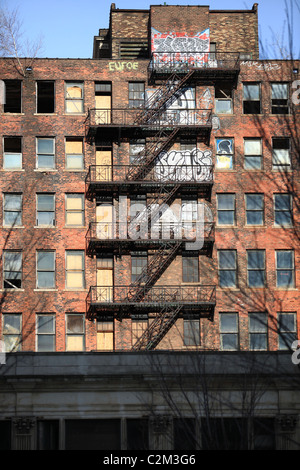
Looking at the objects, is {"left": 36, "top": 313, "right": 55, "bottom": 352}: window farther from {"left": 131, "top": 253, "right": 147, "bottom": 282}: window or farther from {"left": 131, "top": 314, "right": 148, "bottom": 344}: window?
{"left": 131, "top": 253, "right": 147, "bottom": 282}: window

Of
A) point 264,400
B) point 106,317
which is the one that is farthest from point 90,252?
point 264,400

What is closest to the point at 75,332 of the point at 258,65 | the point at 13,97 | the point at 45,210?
the point at 45,210

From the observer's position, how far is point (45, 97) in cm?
5325

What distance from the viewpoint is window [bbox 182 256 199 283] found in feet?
169

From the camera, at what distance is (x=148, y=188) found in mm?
52000

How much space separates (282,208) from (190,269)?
612cm

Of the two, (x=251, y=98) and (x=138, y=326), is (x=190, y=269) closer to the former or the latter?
(x=138, y=326)

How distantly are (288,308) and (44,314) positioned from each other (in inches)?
505

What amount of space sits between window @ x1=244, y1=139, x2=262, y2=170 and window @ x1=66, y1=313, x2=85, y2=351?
1238 centimetres

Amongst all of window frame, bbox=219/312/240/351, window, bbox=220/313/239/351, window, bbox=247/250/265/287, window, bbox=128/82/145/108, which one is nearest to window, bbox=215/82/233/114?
window, bbox=128/82/145/108

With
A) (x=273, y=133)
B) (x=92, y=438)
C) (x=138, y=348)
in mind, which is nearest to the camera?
(x=92, y=438)

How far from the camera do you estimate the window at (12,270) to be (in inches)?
2002

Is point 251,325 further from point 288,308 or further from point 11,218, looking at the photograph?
point 11,218

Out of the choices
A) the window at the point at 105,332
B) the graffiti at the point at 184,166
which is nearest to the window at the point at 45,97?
the graffiti at the point at 184,166
